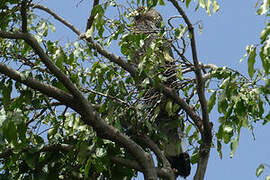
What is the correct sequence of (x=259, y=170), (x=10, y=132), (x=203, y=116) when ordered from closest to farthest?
(x=259, y=170) → (x=10, y=132) → (x=203, y=116)

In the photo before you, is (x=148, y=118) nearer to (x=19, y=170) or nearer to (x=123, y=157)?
(x=123, y=157)

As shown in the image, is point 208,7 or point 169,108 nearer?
point 208,7

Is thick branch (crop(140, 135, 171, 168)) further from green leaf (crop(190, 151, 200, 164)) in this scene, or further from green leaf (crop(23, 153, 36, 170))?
green leaf (crop(23, 153, 36, 170))

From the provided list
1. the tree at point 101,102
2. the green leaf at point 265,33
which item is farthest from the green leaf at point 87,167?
the green leaf at point 265,33

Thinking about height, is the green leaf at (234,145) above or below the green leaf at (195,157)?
below

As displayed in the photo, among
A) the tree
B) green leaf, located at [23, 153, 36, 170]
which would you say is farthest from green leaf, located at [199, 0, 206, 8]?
green leaf, located at [23, 153, 36, 170]

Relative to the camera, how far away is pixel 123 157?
4629 mm

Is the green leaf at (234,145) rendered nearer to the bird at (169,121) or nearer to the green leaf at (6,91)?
the bird at (169,121)

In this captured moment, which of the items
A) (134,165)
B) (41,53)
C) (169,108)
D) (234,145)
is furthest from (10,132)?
(169,108)

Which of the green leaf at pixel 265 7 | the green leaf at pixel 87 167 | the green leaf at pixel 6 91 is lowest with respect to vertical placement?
the green leaf at pixel 87 167

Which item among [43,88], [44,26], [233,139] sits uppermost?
[44,26]

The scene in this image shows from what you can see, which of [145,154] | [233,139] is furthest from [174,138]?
[233,139]

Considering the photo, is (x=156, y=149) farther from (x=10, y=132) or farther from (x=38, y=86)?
(x=10, y=132)

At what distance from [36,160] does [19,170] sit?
195mm
